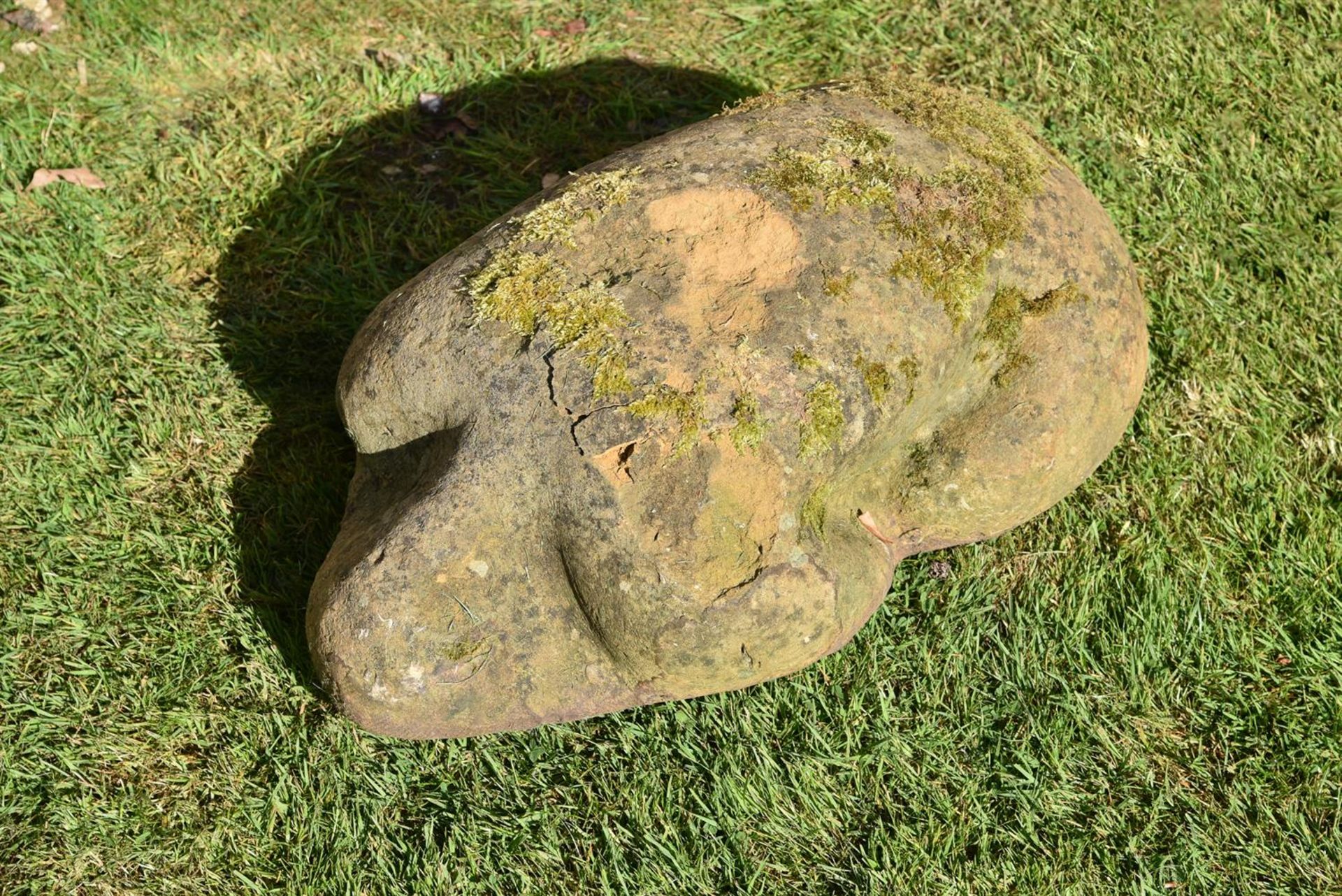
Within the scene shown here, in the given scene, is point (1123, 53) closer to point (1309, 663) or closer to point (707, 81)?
point (707, 81)

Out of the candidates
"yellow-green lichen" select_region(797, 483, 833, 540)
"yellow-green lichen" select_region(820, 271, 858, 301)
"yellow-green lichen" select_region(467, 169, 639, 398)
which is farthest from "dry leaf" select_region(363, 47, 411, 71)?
"yellow-green lichen" select_region(797, 483, 833, 540)

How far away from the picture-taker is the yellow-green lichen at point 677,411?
8.45ft

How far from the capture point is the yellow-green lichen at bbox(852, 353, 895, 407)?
8.82 ft

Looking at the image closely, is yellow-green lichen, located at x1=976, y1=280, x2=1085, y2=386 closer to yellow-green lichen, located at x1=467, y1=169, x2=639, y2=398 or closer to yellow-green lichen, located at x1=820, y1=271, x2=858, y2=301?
yellow-green lichen, located at x1=820, y1=271, x2=858, y2=301

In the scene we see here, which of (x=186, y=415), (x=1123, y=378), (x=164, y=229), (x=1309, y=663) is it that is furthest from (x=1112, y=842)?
(x=164, y=229)

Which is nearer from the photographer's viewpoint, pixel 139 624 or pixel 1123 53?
pixel 139 624

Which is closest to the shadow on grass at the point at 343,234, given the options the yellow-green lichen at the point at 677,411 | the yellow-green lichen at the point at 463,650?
the yellow-green lichen at the point at 463,650

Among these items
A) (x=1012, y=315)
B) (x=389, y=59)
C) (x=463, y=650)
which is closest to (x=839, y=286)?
(x=1012, y=315)

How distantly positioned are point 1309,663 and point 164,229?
442cm

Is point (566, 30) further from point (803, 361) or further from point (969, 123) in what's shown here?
point (803, 361)

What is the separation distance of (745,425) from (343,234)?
2279mm

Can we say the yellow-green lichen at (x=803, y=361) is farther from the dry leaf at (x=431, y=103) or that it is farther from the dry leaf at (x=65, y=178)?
the dry leaf at (x=65, y=178)

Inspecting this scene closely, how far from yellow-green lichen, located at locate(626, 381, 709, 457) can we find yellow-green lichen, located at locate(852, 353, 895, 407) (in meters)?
0.41

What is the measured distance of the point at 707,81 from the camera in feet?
14.9
